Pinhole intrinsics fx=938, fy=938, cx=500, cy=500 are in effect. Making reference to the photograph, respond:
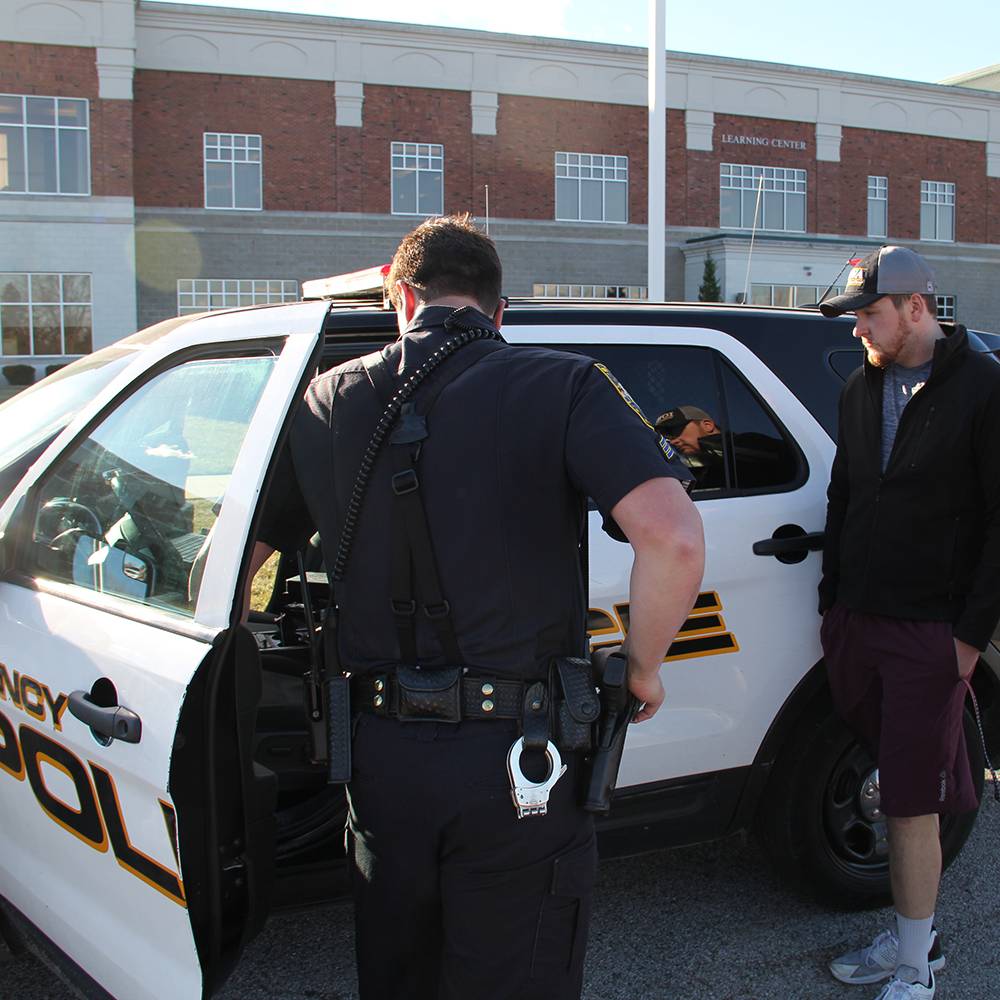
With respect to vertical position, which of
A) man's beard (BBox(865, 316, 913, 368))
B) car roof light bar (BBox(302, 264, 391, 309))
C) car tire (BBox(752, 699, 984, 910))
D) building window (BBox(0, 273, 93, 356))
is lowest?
car tire (BBox(752, 699, 984, 910))

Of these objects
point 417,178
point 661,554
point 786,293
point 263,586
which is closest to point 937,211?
point 786,293

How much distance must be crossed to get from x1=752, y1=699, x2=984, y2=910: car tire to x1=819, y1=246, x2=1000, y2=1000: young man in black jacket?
8.3 inches

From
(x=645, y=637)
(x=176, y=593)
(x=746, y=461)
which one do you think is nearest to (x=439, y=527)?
(x=645, y=637)

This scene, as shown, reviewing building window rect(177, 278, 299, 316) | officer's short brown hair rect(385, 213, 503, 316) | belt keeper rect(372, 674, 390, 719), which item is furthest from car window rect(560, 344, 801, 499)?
building window rect(177, 278, 299, 316)

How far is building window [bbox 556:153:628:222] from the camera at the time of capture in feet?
92.8

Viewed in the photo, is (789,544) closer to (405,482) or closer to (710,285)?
(405,482)

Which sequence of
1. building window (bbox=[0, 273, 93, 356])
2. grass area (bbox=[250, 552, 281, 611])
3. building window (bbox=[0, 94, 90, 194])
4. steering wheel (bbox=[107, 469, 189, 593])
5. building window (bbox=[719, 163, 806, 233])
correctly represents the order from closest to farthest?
steering wheel (bbox=[107, 469, 189, 593]) < grass area (bbox=[250, 552, 281, 611]) < building window (bbox=[0, 94, 90, 194]) < building window (bbox=[0, 273, 93, 356]) < building window (bbox=[719, 163, 806, 233])

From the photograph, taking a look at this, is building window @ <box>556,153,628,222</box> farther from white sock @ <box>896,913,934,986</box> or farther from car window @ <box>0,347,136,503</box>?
white sock @ <box>896,913,934,986</box>

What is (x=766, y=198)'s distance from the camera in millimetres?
30000

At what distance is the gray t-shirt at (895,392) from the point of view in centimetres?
247

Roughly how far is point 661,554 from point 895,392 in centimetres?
129

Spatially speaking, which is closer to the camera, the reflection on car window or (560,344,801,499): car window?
the reflection on car window

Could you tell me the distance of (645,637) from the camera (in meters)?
1.66

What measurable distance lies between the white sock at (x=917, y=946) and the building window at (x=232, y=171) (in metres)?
26.4
